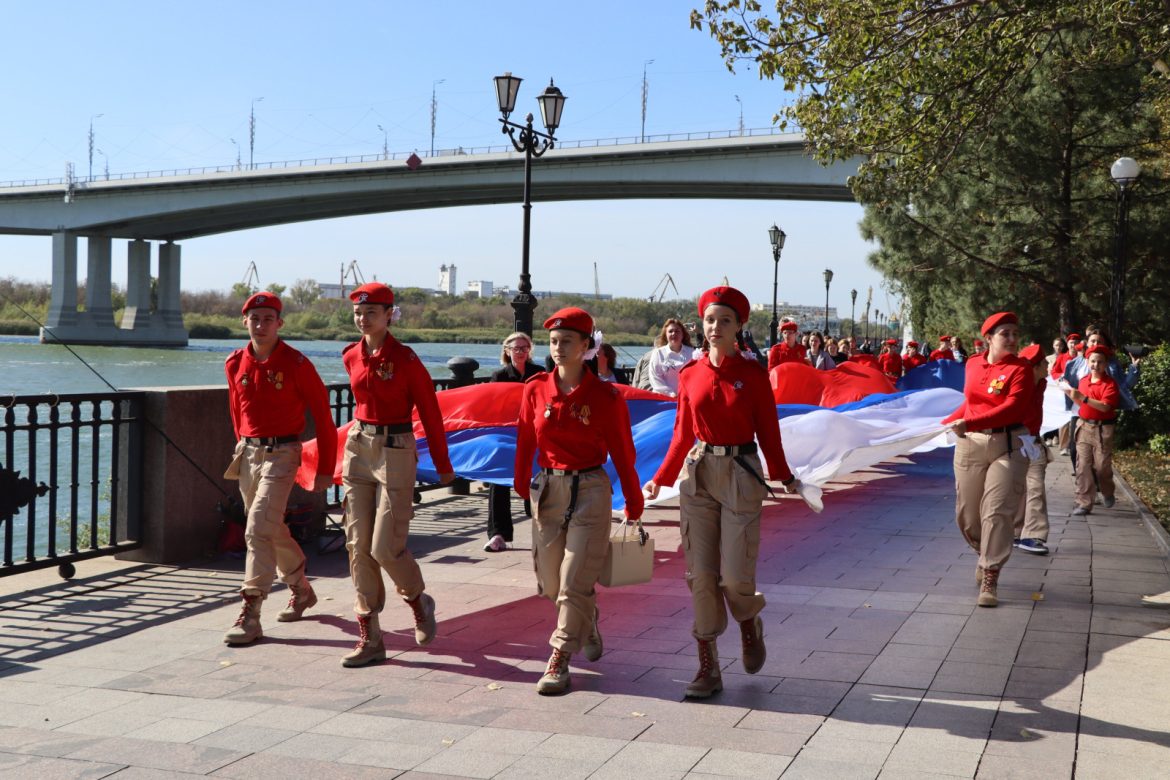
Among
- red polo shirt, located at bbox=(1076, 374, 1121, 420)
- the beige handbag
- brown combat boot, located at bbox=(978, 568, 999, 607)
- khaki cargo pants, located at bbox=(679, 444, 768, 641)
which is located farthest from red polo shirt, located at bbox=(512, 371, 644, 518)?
red polo shirt, located at bbox=(1076, 374, 1121, 420)

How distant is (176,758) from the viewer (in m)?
4.93

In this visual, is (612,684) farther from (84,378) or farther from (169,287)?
(169,287)

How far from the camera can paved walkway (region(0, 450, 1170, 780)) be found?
4973 mm

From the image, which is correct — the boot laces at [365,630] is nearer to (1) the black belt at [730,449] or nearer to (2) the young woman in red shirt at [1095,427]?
(1) the black belt at [730,449]

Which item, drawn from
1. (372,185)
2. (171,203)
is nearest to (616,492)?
(372,185)

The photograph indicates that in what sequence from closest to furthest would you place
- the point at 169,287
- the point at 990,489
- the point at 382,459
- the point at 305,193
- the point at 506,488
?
the point at 382,459 < the point at 990,489 < the point at 506,488 < the point at 305,193 < the point at 169,287

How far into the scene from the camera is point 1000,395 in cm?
834

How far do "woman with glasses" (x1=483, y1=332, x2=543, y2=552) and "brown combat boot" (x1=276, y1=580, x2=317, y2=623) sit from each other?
2.73m

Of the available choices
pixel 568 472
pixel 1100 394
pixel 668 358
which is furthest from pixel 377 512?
pixel 1100 394

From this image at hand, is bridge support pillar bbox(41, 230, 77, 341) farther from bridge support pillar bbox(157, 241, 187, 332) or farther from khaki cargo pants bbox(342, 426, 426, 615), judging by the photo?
khaki cargo pants bbox(342, 426, 426, 615)

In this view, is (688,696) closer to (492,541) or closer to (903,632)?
(903,632)

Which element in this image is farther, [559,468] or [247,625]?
[247,625]

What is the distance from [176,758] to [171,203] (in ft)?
190

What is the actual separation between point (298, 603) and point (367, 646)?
3.95 ft
